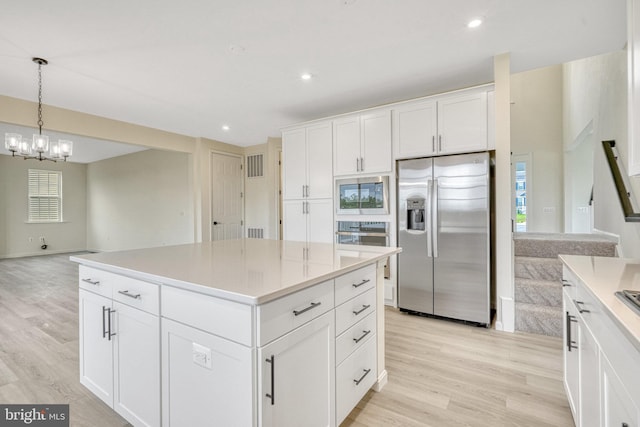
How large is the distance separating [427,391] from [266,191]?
4827 mm

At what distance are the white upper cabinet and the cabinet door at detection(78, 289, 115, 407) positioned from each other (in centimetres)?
307

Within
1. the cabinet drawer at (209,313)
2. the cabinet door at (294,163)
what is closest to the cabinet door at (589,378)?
the cabinet drawer at (209,313)

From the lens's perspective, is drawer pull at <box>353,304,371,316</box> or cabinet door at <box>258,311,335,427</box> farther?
drawer pull at <box>353,304,371,316</box>

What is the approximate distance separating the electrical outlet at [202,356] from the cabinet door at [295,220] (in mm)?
3114

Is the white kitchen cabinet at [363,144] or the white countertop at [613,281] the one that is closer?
the white countertop at [613,281]

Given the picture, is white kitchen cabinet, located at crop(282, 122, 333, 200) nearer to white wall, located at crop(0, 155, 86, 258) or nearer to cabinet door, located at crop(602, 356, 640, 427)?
cabinet door, located at crop(602, 356, 640, 427)

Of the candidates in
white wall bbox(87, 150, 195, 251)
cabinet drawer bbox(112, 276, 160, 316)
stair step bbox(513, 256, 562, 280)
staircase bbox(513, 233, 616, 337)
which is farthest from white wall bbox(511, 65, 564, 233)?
white wall bbox(87, 150, 195, 251)

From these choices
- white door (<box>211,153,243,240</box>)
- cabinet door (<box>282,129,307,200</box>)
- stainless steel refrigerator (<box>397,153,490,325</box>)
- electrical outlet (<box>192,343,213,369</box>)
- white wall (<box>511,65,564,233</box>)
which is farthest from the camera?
white door (<box>211,153,243,240</box>)

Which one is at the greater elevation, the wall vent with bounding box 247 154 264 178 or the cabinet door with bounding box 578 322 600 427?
the wall vent with bounding box 247 154 264 178

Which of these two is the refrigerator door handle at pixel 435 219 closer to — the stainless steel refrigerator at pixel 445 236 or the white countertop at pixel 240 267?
the stainless steel refrigerator at pixel 445 236

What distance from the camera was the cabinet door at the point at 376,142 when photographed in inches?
140

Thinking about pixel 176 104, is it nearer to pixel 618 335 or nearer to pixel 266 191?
pixel 266 191

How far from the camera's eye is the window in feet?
25.3

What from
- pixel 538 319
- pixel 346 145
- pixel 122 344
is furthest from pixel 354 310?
pixel 346 145
